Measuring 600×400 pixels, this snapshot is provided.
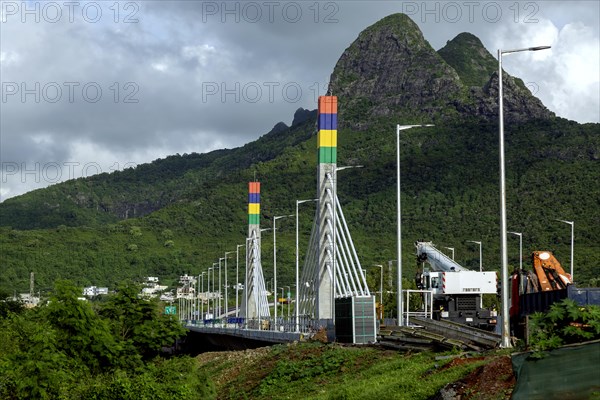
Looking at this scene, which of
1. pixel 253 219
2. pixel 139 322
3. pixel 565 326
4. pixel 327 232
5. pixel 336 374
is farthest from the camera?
pixel 253 219

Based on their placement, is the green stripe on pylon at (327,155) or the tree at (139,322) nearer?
the tree at (139,322)

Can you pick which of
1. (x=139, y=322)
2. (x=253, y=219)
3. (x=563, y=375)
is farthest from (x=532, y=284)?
(x=253, y=219)

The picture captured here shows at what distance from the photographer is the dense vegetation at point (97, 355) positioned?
3183cm

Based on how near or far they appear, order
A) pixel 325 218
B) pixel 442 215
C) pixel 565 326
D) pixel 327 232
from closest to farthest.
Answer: pixel 565 326
pixel 327 232
pixel 325 218
pixel 442 215

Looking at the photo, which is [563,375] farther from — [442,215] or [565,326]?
[442,215]

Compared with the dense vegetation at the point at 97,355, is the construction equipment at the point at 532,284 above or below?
above

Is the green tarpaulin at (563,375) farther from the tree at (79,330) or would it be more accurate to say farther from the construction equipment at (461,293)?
the construction equipment at (461,293)

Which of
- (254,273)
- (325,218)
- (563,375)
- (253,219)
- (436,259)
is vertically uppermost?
(253,219)

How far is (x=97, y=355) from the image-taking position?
42.3 meters

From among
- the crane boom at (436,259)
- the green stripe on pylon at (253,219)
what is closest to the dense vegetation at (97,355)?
the crane boom at (436,259)

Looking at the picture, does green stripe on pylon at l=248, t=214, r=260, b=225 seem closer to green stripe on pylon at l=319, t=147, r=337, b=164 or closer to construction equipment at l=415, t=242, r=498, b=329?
green stripe on pylon at l=319, t=147, r=337, b=164

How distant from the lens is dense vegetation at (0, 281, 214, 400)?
31.8m

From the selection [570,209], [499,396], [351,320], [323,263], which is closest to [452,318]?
[323,263]

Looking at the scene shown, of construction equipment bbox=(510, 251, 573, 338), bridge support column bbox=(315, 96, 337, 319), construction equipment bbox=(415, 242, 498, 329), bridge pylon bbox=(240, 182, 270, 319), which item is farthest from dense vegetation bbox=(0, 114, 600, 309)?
construction equipment bbox=(510, 251, 573, 338)
